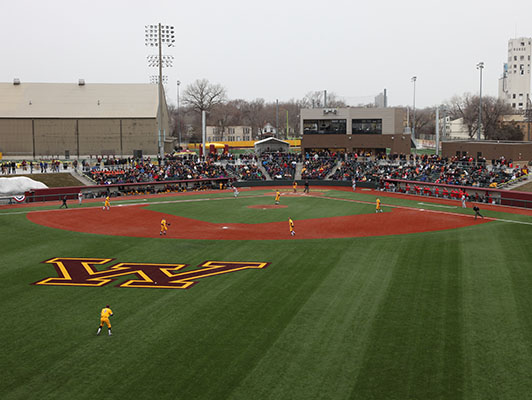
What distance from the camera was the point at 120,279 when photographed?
22.9 metres

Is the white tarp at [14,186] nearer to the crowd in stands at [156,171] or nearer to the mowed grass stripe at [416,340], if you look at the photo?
the crowd in stands at [156,171]

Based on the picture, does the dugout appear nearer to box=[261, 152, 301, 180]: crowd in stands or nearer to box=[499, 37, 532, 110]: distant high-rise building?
box=[261, 152, 301, 180]: crowd in stands

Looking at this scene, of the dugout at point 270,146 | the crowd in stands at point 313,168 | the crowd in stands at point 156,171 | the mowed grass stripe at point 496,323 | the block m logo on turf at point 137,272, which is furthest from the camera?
the dugout at point 270,146

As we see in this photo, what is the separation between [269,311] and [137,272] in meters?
8.61

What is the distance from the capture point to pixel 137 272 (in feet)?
79.2

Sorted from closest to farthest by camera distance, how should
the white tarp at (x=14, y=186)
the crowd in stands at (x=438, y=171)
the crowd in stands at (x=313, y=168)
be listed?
the white tarp at (x=14, y=186) < the crowd in stands at (x=438, y=171) < the crowd in stands at (x=313, y=168)

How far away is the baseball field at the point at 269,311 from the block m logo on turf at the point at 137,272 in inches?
4.1

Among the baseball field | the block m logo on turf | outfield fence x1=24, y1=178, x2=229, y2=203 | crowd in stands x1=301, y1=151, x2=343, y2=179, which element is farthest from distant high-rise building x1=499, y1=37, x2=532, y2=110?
the block m logo on turf

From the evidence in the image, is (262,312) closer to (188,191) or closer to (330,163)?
(188,191)

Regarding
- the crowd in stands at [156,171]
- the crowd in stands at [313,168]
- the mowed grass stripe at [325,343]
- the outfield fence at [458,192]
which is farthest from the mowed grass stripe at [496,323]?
the crowd in stands at [156,171]

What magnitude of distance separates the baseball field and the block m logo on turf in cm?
10

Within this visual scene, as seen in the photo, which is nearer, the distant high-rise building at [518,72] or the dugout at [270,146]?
the dugout at [270,146]

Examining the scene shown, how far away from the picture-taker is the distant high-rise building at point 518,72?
177875 mm

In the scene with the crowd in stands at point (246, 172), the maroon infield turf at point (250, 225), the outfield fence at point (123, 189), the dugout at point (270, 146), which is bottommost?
the maroon infield turf at point (250, 225)
